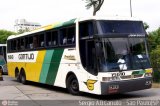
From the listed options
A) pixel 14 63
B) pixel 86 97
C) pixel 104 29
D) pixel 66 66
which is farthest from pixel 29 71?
pixel 104 29

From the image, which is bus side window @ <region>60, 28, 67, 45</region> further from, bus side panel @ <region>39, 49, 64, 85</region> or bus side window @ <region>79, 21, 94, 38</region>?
bus side window @ <region>79, 21, 94, 38</region>

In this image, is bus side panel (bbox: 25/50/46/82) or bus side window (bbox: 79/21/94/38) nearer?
bus side window (bbox: 79/21/94/38)

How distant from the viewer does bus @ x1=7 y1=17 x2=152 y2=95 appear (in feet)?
43.1

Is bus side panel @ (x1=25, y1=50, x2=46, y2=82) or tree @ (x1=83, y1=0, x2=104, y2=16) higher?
tree @ (x1=83, y1=0, x2=104, y2=16)

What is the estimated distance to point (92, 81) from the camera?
532 inches

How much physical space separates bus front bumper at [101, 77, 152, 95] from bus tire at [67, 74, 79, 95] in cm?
211

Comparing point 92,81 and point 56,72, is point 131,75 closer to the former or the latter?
point 92,81

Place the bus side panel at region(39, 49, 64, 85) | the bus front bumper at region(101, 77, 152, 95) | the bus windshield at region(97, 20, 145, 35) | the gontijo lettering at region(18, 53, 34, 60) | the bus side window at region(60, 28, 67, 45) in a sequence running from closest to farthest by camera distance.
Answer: the bus front bumper at region(101, 77, 152, 95) → the bus windshield at region(97, 20, 145, 35) → the bus side window at region(60, 28, 67, 45) → the bus side panel at region(39, 49, 64, 85) → the gontijo lettering at region(18, 53, 34, 60)

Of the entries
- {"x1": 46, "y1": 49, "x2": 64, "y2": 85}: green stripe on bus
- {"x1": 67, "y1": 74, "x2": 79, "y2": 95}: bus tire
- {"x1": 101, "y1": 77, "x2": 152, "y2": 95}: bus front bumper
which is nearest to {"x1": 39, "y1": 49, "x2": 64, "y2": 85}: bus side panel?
{"x1": 46, "y1": 49, "x2": 64, "y2": 85}: green stripe on bus

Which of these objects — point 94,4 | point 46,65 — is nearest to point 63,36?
point 46,65

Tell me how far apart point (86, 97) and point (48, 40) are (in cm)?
421

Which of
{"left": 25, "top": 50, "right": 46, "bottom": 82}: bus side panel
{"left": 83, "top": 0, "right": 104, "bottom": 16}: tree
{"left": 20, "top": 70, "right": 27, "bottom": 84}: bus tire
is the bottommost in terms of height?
{"left": 20, "top": 70, "right": 27, "bottom": 84}: bus tire

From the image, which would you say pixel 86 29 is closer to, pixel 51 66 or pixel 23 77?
pixel 51 66

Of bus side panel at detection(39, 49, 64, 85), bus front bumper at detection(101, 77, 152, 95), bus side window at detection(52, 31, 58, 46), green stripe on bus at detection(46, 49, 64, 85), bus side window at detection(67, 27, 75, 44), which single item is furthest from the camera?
bus side window at detection(52, 31, 58, 46)
